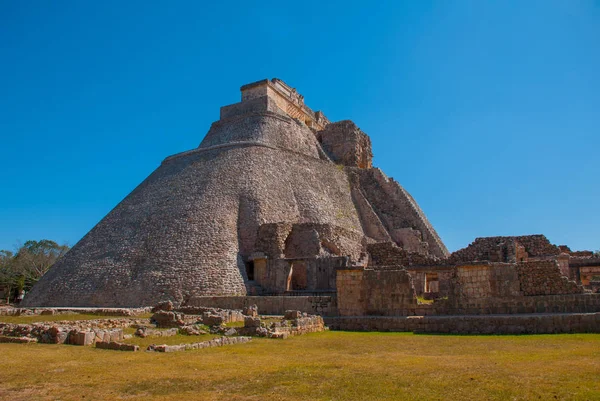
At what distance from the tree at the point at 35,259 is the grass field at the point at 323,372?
3730cm

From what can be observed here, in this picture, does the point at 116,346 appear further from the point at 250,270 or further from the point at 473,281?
the point at 250,270

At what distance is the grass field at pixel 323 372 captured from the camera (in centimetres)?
625

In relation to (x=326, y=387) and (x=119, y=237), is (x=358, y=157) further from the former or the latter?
(x=326, y=387)

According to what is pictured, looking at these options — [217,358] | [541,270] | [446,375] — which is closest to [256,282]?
[541,270]

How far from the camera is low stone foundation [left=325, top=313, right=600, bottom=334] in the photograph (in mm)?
11961

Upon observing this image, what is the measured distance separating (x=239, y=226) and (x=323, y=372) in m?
20.8

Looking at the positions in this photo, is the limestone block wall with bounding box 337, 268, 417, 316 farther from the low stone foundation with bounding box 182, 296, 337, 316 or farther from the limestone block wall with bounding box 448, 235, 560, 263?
the limestone block wall with bounding box 448, 235, 560, 263

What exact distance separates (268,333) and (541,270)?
7936mm

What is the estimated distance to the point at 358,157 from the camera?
44.1 m

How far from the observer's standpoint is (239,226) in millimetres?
28125

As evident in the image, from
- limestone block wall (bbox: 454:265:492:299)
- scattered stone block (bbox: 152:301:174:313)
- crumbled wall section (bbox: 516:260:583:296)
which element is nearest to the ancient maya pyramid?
scattered stone block (bbox: 152:301:174:313)

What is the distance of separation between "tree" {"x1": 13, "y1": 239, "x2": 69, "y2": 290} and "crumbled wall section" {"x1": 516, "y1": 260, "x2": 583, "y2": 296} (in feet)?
132

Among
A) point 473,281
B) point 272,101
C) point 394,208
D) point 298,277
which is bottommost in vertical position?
point 473,281

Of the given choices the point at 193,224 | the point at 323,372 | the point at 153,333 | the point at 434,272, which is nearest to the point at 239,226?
the point at 193,224
